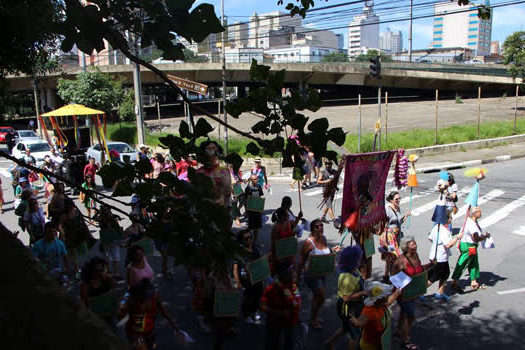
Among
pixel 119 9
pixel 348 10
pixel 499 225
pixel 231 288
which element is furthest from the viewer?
pixel 348 10

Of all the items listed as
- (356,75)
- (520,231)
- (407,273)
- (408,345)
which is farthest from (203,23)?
(356,75)

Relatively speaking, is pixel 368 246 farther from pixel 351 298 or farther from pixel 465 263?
pixel 351 298

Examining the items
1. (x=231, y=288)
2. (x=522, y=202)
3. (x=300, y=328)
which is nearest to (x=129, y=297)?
(x=231, y=288)

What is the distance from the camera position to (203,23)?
120 inches

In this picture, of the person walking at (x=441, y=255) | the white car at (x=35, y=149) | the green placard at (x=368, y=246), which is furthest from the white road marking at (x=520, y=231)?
the white car at (x=35, y=149)

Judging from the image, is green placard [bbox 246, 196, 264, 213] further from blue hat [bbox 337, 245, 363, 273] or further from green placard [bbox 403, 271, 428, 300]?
green placard [bbox 403, 271, 428, 300]

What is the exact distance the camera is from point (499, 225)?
11.3 metres

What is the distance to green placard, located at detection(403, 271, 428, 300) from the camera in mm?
5719

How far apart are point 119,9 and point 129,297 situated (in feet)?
9.45

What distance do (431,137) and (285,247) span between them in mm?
18395

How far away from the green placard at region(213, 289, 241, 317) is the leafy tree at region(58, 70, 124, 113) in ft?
83.2

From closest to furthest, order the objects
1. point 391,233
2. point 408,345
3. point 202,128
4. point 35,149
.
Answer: point 202,128 < point 408,345 < point 391,233 < point 35,149

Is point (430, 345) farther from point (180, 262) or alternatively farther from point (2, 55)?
point (2, 55)

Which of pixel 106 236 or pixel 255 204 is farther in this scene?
pixel 255 204
